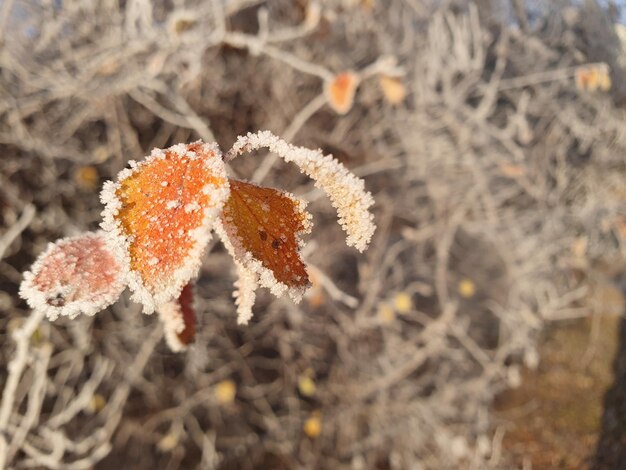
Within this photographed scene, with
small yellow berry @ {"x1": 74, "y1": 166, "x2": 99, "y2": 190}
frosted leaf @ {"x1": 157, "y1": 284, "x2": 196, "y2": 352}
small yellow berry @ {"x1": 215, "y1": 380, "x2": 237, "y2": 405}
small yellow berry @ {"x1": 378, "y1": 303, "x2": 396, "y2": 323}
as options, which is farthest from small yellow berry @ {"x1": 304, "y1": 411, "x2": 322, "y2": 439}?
frosted leaf @ {"x1": 157, "y1": 284, "x2": 196, "y2": 352}

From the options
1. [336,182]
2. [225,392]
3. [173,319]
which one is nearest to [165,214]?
[336,182]

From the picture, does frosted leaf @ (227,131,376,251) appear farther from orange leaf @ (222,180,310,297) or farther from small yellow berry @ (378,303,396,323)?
small yellow berry @ (378,303,396,323)

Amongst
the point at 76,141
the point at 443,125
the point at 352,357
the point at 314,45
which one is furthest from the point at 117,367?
the point at 443,125

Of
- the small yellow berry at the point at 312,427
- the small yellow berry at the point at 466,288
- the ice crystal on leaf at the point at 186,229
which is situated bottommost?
the small yellow berry at the point at 312,427

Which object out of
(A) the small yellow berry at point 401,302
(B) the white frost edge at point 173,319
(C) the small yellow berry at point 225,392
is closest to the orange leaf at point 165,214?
(B) the white frost edge at point 173,319

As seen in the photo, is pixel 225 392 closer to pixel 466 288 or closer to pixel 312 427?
pixel 312 427

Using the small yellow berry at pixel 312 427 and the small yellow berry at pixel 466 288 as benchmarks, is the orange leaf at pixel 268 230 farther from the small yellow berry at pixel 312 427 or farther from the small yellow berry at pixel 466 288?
the small yellow berry at pixel 466 288
